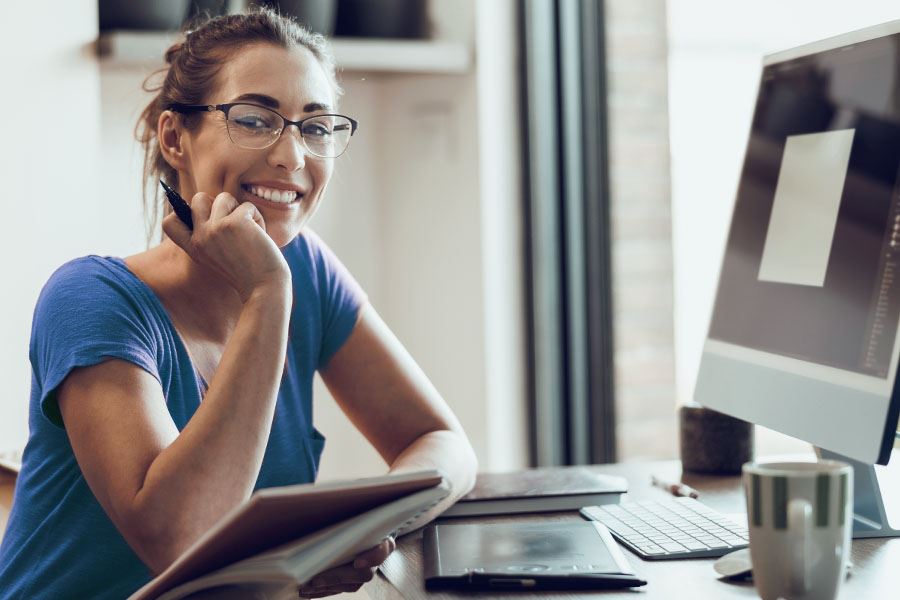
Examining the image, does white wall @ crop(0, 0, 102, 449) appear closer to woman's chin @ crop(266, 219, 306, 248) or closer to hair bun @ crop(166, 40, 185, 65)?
hair bun @ crop(166, 40, 185, 65)

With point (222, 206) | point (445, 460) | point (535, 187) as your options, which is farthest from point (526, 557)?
point (535, 187)

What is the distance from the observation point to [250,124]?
1.38m

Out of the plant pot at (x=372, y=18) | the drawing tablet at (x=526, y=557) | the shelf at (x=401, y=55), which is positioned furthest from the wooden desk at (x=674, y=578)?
the plant pot at (x=372, y=18)

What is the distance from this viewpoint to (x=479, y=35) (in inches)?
95.1

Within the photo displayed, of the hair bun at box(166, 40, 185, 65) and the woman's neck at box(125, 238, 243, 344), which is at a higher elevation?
the hair bun at box(166, 40, 185, 65)

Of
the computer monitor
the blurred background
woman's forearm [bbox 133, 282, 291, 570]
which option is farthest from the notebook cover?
the blurred background

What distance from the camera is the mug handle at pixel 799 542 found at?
83cm

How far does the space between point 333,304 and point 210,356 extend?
0.23 metres

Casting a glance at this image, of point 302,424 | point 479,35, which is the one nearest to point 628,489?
point 302,424

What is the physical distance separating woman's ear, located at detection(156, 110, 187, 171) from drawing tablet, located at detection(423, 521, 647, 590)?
0.61 meters

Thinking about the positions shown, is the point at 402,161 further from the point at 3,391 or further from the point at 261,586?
the point at 261,586

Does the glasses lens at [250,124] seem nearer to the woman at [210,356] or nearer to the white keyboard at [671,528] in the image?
the woman at [210,356]

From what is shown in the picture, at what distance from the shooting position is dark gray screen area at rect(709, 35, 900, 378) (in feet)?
3.46

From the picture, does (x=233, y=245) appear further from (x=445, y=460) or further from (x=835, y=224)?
(x=835, y=224)
